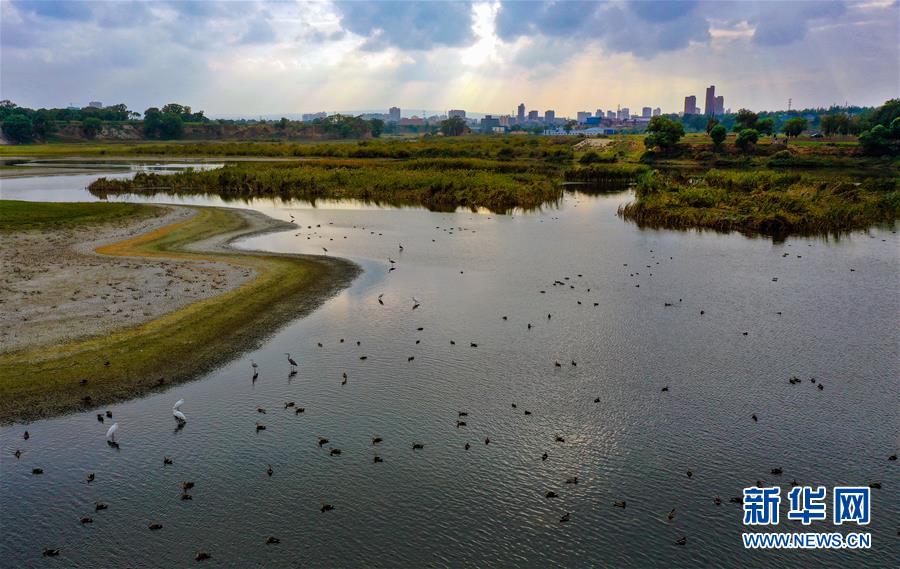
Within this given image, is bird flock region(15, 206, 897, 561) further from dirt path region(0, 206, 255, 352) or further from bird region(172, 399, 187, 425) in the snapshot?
dirt path region(0, 206, 255, 352)

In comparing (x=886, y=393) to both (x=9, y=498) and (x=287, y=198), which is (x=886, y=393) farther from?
(x=287, y=198)

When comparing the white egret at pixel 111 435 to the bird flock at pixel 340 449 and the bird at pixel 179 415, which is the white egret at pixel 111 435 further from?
the bird at pixel 179 415

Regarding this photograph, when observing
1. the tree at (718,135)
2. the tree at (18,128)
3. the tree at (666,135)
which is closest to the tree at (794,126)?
the tree at (718,135)

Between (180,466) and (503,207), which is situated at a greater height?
(503,207)

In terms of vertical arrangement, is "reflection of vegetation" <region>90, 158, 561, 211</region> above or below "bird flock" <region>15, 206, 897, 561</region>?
above

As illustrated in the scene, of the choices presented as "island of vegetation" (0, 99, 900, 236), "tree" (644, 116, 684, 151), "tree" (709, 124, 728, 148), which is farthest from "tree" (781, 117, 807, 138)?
"tree" (644, 116, 684, 151)

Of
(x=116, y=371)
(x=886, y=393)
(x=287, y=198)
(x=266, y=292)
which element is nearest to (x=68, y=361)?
(x=116, y=371)
